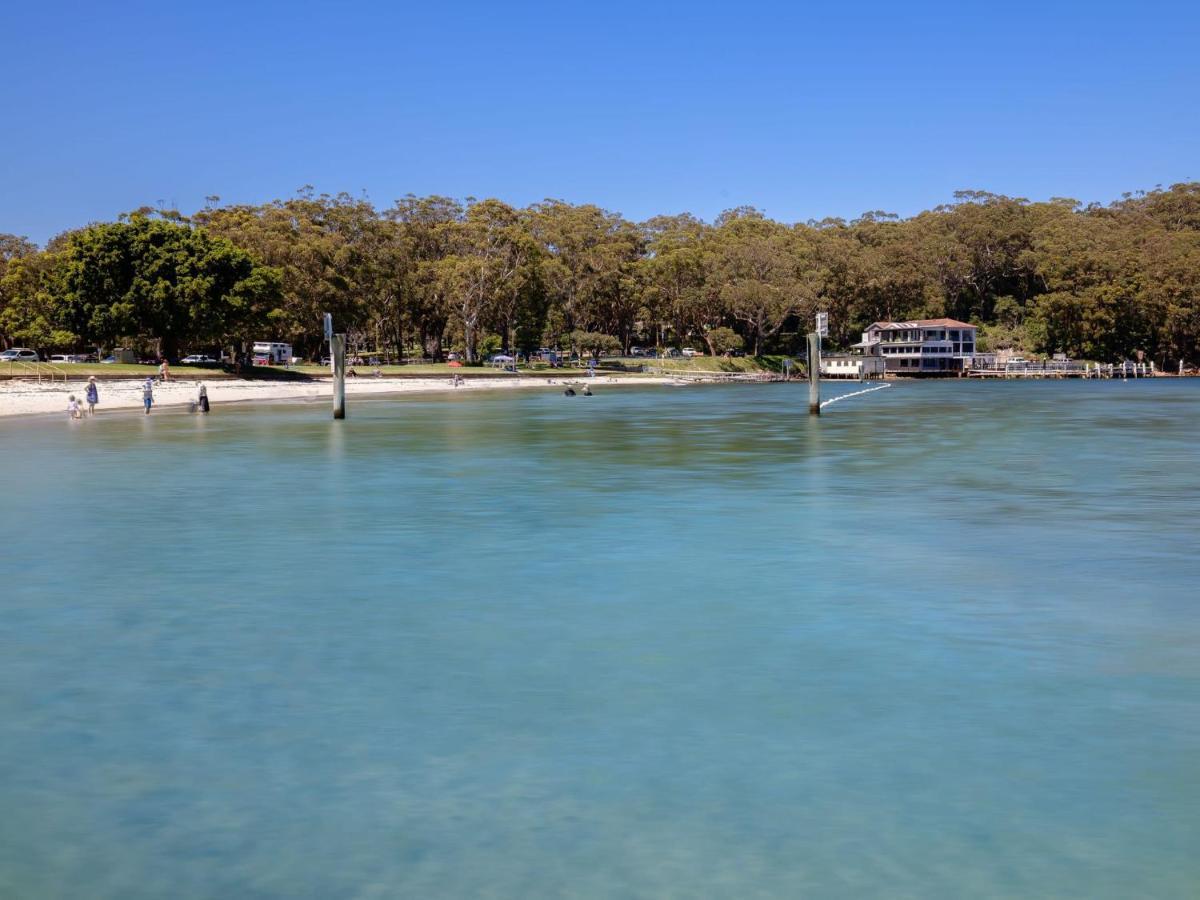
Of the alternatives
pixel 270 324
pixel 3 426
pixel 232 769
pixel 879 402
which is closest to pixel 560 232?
pixel 270 324

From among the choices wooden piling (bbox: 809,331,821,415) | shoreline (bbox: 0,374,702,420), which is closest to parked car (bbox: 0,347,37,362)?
shoreline (bbox: 0,374,702,420)

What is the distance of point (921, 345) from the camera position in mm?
180250

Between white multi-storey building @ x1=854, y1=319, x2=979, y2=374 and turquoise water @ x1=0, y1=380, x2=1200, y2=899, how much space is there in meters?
153

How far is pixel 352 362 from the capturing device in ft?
505

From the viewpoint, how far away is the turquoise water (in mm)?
8539

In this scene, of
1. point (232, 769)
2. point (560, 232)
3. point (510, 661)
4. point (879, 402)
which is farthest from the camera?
point (560, 232)

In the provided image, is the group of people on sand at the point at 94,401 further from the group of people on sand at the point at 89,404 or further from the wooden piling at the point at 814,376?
the wooden piling at the point at 814,376

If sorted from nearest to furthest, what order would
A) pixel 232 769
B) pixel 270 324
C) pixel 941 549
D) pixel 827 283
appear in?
1. pixel 232 769
2. pixel 941 549
3. pixel 270 324
4. pixel 827 283

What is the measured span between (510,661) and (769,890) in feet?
22.6

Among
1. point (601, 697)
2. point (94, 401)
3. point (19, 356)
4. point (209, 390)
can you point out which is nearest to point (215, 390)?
point (209, 390)

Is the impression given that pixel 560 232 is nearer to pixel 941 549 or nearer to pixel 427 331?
pixel 427 331

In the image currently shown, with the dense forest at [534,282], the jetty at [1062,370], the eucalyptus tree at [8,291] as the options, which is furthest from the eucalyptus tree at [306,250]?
the jetty at [1062,370]

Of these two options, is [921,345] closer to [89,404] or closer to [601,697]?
[89,404]

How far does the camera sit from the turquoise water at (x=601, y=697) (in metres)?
8.54
